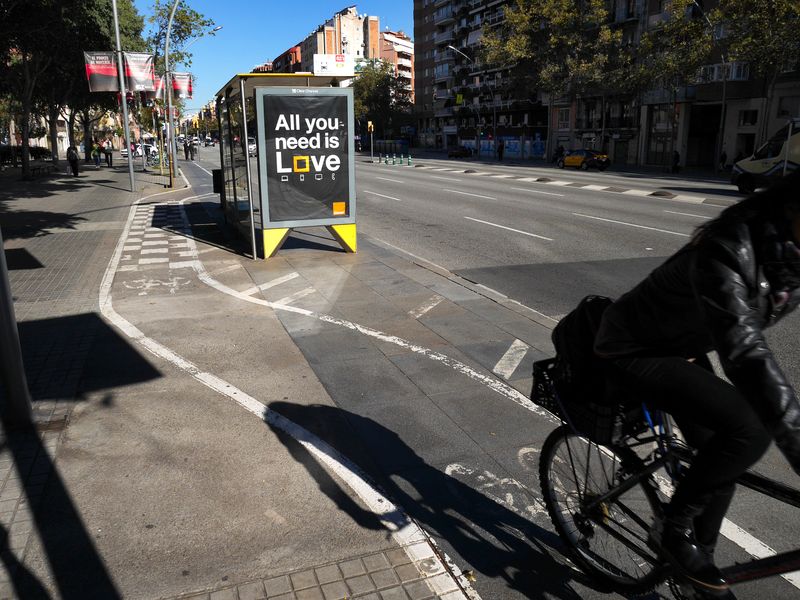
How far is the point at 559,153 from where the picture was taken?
53000mm

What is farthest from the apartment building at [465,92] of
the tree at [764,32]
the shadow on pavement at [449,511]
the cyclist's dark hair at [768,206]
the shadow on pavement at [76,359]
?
the cyclist's dark hair at [768,206]

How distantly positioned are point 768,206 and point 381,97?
302ft

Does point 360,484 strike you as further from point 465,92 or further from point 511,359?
point 465,92

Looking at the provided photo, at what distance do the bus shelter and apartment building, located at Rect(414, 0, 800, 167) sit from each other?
96.7 ft

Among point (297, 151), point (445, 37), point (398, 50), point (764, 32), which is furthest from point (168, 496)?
point (398, 50)

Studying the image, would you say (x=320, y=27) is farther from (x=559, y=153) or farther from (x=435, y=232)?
(x=435, y=232)

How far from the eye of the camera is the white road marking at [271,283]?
873 centimetres

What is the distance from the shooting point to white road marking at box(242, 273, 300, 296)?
8.73 meters

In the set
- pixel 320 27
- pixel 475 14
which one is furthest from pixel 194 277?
pixel 320 27

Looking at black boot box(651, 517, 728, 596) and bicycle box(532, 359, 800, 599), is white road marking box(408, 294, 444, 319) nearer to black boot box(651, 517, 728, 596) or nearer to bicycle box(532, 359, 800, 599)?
bicycle box(532, 359, 800, 599)

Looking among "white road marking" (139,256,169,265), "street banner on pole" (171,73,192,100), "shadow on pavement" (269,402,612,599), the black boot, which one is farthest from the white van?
"street banner on pole" (171,73,192,100)

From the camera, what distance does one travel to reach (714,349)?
231 cm

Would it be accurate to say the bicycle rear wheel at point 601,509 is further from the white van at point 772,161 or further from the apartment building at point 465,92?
the apartment building at point 465,92

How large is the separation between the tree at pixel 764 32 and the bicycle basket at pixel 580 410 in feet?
99.4
